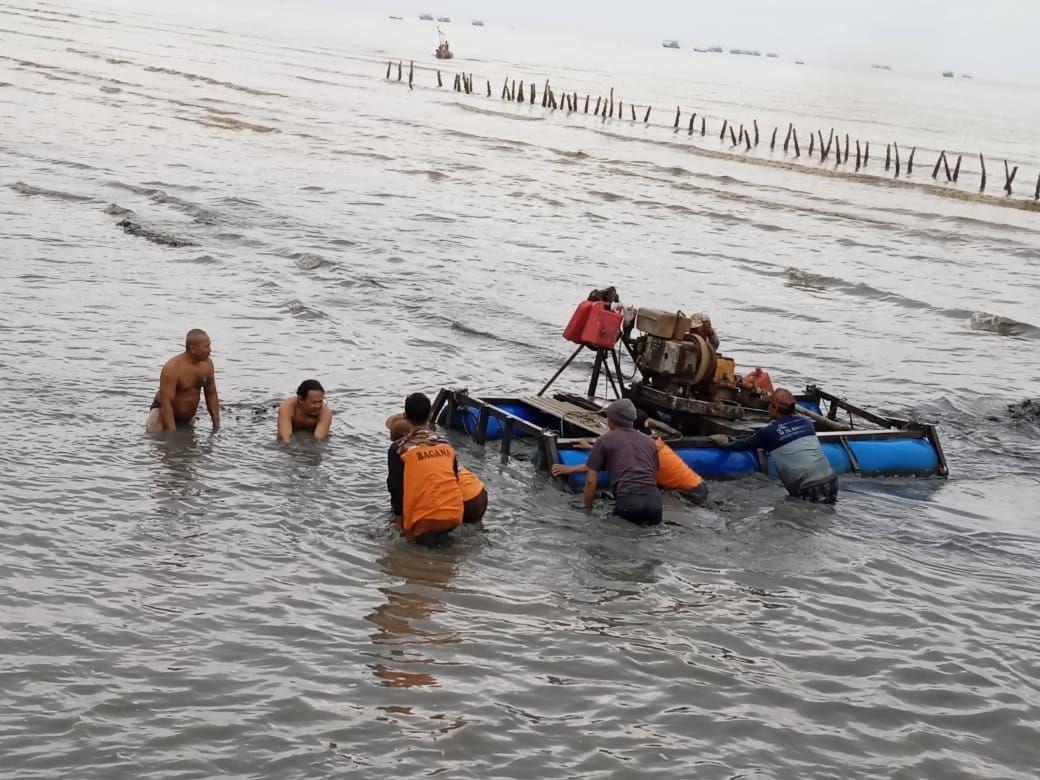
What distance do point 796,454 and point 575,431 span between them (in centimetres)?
233

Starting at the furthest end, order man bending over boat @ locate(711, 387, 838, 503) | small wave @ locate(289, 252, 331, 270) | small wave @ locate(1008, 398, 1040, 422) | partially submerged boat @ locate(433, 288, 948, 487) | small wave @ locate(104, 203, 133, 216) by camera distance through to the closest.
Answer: small wave @ locate(104, 203, 133, 216)
small wave @ locate(289, 252, 331, 270)
small wave @ locate(1008, 398, 1040, 422)
partially submerged boat @ locate(433, 288, 948, 487)
man bending over boat @ locate(711, 387, 838, 503)

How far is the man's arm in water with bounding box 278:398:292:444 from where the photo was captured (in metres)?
12.4

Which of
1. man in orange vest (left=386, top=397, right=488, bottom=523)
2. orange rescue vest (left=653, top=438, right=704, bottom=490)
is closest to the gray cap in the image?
orange rescue vest (left=653, top=438, right=704, bottom=490)

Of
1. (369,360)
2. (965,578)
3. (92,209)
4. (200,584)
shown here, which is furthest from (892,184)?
(200,584)

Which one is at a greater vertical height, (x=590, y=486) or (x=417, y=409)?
(x=417, y=409)

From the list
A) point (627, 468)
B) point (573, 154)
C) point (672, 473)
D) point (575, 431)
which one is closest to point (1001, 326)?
point (575, 431)

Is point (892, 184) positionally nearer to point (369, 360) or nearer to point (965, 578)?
point (369, 360)

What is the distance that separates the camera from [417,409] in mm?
9844

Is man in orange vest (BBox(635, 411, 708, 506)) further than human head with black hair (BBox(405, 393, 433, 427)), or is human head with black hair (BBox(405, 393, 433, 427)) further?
man in orange vest (BBox(635, 411, 708, 506))

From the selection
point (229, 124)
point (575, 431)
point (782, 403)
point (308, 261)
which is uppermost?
point (229, 124)

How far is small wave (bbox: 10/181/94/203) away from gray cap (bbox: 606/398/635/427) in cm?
1979

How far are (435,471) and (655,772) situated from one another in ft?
11.3

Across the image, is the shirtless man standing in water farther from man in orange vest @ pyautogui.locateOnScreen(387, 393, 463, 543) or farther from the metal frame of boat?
man in orange vest @ pyautogui.locateOnScreen(387, 393, 463, 543)

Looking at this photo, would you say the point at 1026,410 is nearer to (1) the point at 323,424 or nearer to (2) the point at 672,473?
(2) the point at 672,473
